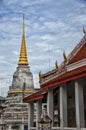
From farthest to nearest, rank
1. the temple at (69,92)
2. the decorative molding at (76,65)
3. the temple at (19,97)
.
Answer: the temple at (19,97), the decorative molding at (76,65), the temple at (69,92)

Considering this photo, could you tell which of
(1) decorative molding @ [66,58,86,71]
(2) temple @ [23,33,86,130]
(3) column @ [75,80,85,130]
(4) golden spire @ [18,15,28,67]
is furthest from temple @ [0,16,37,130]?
(3) column @ [75,80,85,130]

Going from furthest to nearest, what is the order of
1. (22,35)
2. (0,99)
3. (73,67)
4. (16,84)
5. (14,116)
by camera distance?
(0,99)
(22,35)
(16,84)
(14,116)
(73,67)

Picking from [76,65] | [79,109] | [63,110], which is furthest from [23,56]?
[79,109]

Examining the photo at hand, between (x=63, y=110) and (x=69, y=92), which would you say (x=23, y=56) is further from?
(x=63, y=110)

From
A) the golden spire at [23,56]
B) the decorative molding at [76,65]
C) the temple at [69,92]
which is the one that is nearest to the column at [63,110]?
the temple at [69,92]

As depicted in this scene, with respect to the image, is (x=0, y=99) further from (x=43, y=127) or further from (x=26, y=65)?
(x=43, y=127)

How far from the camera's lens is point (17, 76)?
1628 inches

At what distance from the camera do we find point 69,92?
19.6 m

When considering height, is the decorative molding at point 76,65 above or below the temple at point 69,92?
above

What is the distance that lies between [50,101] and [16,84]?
22654 mm

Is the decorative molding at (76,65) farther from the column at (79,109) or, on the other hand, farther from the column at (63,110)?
the column at (79,109)

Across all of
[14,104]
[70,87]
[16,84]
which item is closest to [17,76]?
[16,84]

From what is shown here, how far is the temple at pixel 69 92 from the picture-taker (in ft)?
50.0

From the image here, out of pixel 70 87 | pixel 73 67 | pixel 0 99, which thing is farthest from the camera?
pixel 0 99
